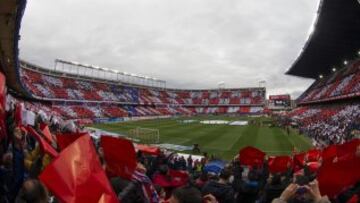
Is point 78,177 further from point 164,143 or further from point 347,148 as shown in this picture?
point 164,143

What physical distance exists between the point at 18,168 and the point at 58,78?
79.6 metres

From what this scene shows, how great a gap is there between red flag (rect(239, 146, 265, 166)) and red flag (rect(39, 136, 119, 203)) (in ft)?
25.8

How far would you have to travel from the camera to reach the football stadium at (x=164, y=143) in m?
3.65

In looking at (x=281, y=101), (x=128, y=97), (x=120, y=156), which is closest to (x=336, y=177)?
(x=120, y=156)

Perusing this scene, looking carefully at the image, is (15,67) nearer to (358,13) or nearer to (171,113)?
(358,13)

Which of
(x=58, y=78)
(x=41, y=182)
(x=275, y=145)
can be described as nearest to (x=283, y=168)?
(x=41, y=182)

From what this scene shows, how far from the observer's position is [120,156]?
5180 millimetres

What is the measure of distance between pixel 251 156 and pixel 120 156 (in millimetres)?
6708

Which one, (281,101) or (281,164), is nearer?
(281,164)

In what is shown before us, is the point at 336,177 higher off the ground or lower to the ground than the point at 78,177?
lower

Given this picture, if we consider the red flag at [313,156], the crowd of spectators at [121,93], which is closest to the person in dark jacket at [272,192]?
the red flag at [313,156]

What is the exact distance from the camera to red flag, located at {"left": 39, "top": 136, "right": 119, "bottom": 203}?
327 cm

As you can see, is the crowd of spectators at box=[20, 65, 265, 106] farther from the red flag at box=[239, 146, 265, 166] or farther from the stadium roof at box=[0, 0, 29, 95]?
the red flag at box=[239, 146, 265, 166]

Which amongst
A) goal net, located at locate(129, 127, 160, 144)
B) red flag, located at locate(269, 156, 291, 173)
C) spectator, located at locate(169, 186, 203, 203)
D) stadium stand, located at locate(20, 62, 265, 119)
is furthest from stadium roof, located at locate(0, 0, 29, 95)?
stadium stand, located at locate(20, 62, 265, 119)
